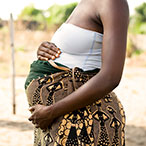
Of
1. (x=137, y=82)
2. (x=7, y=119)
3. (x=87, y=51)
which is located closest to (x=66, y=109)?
(x=87, y=51)

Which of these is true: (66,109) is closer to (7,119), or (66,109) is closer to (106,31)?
(106,31)

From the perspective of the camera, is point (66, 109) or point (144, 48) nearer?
point (66, 109)

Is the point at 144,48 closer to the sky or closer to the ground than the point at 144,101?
closer to the sky

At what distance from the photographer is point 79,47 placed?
1341 millimetres

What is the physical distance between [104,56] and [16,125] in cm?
451

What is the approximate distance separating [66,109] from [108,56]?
0.30m

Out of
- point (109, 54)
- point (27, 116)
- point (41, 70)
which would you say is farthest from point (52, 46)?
point (27, 116)

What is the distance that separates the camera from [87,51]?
1.35m

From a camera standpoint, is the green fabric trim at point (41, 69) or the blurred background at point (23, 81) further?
the blurred background at point (23, 81)

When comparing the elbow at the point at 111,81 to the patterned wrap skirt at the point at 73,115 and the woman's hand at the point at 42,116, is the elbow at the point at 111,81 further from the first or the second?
the woman's hand at the point at 42,116

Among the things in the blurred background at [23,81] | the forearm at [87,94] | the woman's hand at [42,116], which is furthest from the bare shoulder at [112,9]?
the blurred background at [23,81]

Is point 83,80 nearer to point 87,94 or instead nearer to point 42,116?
point 87,94

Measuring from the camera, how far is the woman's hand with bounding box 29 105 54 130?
1301 millimetres

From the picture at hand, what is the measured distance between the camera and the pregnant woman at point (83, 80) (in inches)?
48.8
